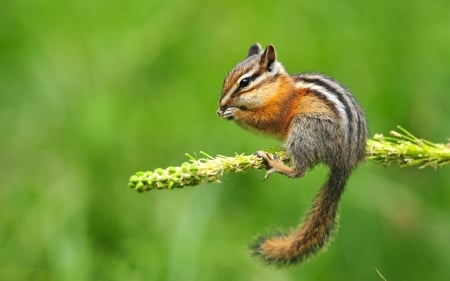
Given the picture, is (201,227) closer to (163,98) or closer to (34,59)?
(163,98)

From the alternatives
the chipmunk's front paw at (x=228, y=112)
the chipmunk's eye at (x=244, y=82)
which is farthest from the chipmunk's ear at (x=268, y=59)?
the chipmunk's front paw at (x=228, y=112)

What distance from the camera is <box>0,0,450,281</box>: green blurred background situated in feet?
23.9

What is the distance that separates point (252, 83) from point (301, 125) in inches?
19.7

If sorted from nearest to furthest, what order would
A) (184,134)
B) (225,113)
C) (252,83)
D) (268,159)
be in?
(268,159)
(225,113)
(252,83)
(184,134)

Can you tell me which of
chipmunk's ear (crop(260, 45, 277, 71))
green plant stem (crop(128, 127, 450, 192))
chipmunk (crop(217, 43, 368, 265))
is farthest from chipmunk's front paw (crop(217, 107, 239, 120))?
green plant stem (crop(128, 127, 450, 192))

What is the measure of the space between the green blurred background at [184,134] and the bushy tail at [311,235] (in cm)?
147

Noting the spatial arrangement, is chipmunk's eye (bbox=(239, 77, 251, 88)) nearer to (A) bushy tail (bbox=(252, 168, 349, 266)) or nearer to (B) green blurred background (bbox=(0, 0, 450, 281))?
(A) bushy tail (bbox=(252, 168, 349, 266))

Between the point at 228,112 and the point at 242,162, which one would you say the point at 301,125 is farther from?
the point at 242,162

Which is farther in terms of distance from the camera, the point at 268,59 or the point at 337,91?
the point at 268,59

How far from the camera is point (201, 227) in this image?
722 cm

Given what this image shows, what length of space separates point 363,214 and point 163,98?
6.02 ft

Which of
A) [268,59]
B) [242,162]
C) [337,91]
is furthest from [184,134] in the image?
[242,162]

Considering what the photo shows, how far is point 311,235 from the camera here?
517cm

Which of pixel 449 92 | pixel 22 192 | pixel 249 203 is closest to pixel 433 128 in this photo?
pixel 449 92
